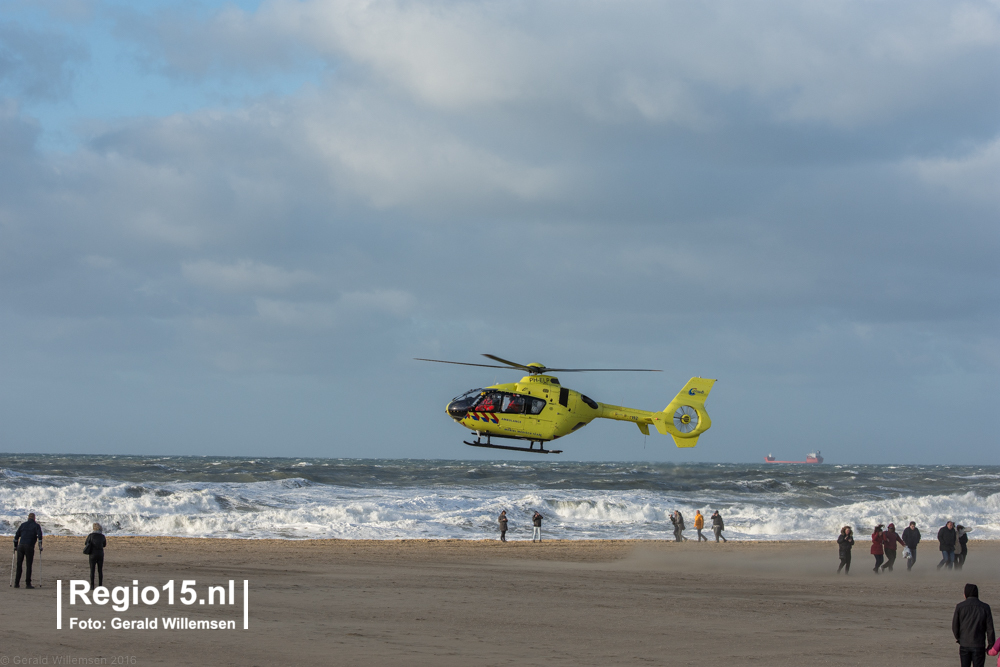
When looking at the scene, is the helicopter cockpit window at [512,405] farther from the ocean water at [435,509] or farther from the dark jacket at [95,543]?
the ocean water at [435,509]

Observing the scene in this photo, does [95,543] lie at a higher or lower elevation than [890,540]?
higher

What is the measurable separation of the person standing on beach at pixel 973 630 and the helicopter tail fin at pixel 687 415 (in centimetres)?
1453

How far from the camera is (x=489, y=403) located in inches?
926

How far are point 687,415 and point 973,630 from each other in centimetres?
1503

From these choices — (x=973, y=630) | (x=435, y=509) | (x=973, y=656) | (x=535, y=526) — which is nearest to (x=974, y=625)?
(x=973, y=630)

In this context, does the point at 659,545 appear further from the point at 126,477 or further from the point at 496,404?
the point at 126,477

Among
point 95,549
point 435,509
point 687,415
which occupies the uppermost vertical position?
point 687,415

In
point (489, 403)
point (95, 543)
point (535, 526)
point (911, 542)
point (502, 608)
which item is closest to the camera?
point (502, 608)

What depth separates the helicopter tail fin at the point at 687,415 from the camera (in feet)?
81.8

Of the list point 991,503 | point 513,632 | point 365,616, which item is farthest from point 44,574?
point 991,503

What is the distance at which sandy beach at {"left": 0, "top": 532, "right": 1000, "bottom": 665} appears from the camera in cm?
1225

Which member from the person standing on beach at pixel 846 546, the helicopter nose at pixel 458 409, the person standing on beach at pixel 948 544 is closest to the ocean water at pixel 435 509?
the helicopter nose at pixel 458 409

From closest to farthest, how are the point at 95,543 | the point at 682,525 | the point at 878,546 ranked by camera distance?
the point at 95,543 < the point at 878,546 < the point at 682,525

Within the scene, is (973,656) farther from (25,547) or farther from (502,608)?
(25,547)
